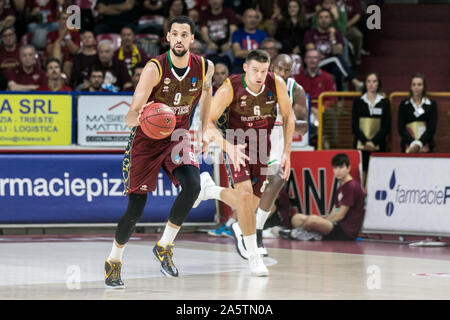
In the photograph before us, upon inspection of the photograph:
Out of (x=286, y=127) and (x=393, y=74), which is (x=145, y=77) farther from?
(x=393, y=74)

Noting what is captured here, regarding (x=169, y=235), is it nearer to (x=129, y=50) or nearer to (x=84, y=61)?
(x=84, y=61)

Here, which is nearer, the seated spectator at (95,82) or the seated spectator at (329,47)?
the seated spectator at (95,82)

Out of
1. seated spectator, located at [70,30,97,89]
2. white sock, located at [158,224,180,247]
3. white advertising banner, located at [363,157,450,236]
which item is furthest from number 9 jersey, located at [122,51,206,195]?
Result: seated spectator, located at [70,30,97,89]

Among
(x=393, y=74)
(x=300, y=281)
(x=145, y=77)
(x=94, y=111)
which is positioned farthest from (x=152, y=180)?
(x=393, y=74)

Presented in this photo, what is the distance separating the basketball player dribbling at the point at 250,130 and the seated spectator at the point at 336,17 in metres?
8.26

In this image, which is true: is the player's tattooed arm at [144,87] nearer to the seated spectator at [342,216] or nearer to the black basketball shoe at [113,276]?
the black basketball shoe at [113,276]

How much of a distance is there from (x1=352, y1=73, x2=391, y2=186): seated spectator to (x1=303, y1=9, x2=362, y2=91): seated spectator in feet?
8.09

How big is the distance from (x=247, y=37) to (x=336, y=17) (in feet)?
6.69

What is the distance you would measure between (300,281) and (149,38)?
9695mm

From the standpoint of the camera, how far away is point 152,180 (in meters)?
8.23

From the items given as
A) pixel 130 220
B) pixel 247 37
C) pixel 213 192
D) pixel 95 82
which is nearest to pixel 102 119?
pixel 95 82

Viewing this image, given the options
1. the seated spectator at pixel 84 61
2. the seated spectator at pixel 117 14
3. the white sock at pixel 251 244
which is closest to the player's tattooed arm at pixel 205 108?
the white sock at pixel 251 244

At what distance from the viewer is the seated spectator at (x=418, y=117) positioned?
13.8 m

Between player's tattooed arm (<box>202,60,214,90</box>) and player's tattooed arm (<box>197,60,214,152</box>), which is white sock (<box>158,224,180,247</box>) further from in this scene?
player's tattooed arm (<box>202,60,214,90</box>)
